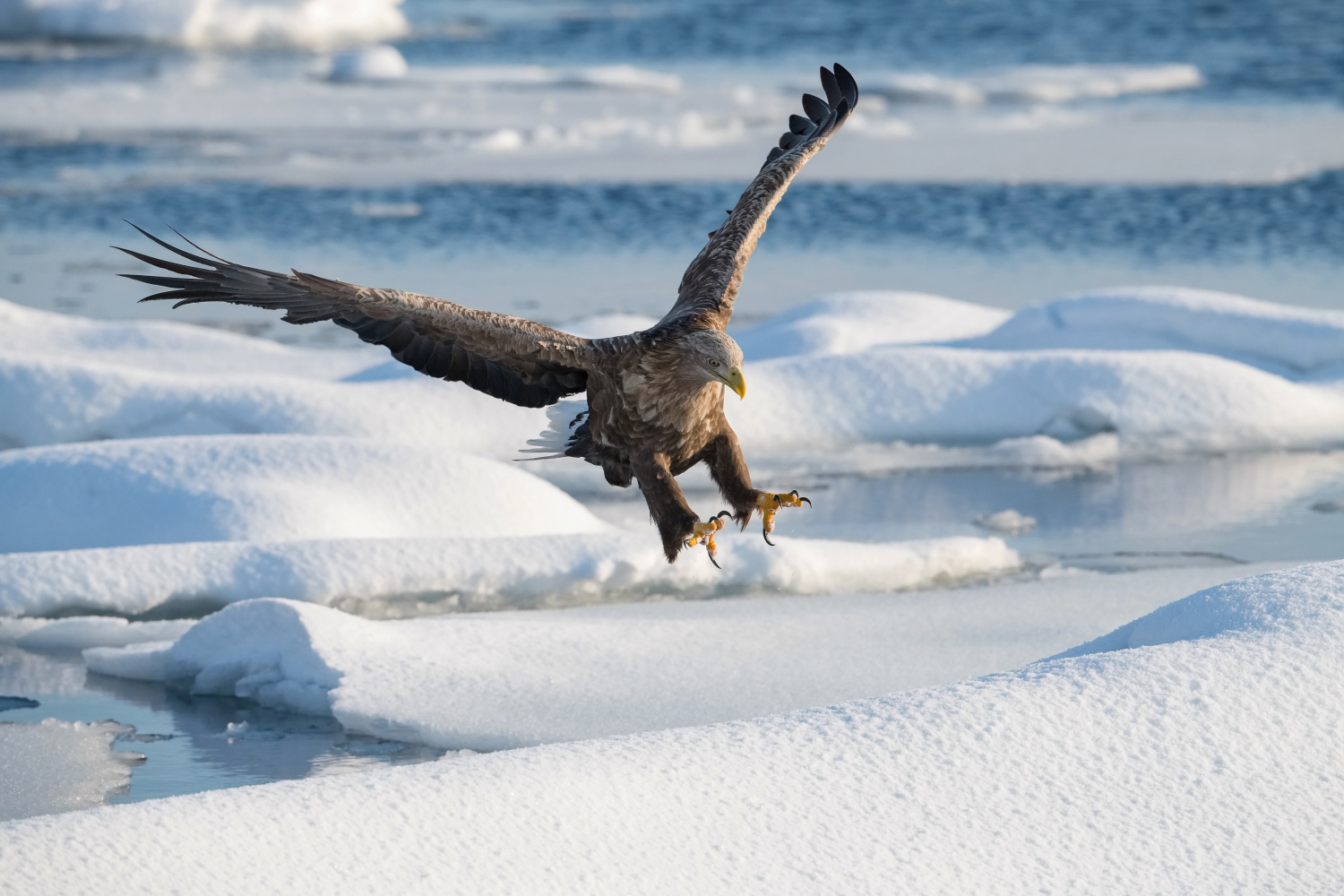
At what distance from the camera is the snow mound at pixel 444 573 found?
222 inches

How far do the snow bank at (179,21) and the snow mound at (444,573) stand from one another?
24873 mm

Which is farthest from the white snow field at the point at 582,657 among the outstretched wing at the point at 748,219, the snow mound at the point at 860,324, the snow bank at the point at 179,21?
the snow bank at the point at 179,21

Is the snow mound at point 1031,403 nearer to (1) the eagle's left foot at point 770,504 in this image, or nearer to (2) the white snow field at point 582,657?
(2) the white snow field at point 582,657

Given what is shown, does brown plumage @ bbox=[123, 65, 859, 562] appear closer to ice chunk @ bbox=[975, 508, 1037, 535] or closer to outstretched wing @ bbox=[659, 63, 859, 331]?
outstretched wing @ bbox=[659, 63, 859, 331]

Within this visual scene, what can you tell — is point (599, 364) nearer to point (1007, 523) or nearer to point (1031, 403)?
point (1007, 523)

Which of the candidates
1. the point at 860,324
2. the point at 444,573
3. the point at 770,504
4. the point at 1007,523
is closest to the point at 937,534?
the point at 1007,523

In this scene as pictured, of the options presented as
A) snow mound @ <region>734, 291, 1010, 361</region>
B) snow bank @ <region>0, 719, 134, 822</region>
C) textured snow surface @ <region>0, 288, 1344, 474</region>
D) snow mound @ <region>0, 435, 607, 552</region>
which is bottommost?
snow bank @ <region>0, 719, 134, 822</region>

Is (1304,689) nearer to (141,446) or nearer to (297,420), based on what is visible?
(141,446)

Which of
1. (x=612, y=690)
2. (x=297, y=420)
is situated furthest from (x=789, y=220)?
(x=612, y=690)

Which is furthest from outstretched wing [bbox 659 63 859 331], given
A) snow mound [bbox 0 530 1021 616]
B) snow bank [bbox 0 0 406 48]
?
snow bank [bbox 0 0 406 48]

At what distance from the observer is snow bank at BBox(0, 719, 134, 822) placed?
161 inches

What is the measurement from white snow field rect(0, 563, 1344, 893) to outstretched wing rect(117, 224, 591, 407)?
3.49 ft

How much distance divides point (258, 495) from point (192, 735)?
1750mm

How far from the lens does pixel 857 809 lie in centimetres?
325
